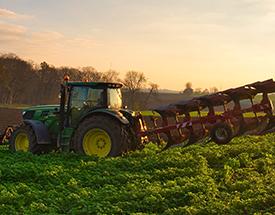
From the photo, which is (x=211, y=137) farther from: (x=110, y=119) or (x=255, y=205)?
(x=255, y=205)

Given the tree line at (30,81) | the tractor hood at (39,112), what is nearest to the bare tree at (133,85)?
the tree line at (30,81)

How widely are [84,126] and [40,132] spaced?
1.64 metres

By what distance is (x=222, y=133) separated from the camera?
12.8 m

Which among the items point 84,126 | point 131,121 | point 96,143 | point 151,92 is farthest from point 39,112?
point 151,92

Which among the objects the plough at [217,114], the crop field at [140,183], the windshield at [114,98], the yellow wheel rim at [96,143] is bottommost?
the crop field at [140,183]

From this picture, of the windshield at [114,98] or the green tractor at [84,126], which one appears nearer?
the green tractor at [84,126]

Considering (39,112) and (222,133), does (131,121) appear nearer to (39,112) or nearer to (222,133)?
(222,133)

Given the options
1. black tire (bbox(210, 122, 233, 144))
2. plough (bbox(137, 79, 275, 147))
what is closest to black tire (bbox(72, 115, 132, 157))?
plough (bbox(137, 79, 275, 147))

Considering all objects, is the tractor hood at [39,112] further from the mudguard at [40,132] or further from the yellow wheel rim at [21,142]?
the mudguard at [40,132]

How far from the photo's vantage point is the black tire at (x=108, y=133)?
1285cm

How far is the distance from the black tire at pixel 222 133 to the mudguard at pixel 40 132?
186 inches

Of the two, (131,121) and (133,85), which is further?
(133,85)

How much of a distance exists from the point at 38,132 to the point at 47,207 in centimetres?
666

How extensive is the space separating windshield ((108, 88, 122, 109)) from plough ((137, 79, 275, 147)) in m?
0.98
